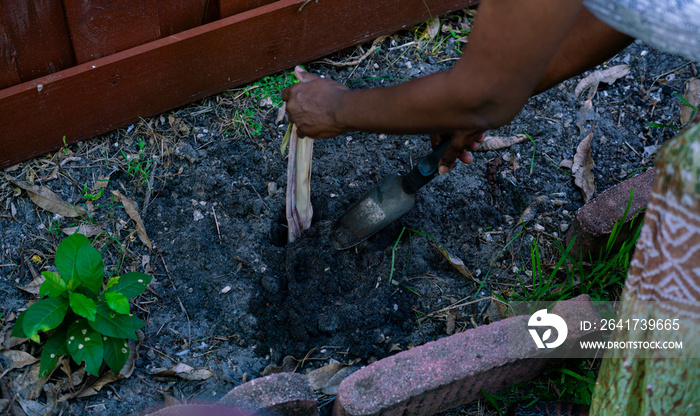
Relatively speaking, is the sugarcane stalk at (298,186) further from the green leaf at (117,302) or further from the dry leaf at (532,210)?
the dry leaf at (532,210)

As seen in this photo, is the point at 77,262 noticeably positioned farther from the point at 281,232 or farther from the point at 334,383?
the point at 334,383

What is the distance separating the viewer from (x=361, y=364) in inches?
85.4

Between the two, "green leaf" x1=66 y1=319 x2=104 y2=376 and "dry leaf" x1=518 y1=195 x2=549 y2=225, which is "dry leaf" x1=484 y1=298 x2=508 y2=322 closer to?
"dry leaf" x1=518 y1=195 x2=549 y2=225

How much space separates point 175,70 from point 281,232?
0.86 meters

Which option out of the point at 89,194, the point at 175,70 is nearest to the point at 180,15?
the point at 175,70

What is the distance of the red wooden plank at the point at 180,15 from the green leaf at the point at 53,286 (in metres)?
1.17

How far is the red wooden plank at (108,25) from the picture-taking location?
2.26 metres

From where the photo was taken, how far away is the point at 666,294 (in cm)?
128

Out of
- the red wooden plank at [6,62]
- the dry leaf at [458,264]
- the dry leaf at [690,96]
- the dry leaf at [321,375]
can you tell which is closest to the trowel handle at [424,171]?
the dry leaf at [458,264]

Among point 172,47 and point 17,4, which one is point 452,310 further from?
point 17,4

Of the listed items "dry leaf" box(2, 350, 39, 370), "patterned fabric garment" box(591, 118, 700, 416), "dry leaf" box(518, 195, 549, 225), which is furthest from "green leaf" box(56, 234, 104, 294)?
"dry leaf" box(518, 195, 549, 225)

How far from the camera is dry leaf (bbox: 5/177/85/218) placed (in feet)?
7.88

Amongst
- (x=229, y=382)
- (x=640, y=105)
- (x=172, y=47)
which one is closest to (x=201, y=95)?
(x=172, y=47)

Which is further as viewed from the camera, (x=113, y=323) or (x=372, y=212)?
(x=372, y=212)
